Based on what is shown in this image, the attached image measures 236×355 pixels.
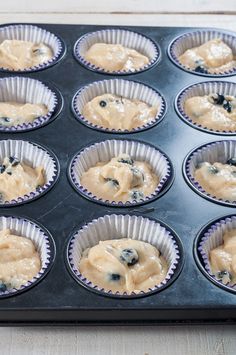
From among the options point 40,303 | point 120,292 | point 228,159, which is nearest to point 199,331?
point 120,292

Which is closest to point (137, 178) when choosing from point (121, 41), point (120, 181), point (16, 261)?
point (120, 181)

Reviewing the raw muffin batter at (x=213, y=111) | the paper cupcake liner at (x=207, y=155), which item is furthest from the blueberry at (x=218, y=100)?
the paper cupcake liner at (x=207, y=155)

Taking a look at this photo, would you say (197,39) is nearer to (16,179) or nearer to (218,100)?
(218,100)

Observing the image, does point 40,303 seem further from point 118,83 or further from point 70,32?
point 70,32

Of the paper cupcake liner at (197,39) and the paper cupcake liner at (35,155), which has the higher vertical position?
the paper cupcake liner at (197,39)

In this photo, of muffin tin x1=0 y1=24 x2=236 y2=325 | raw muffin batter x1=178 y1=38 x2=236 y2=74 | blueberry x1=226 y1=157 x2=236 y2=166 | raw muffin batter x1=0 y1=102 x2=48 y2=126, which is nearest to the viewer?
muffin tin x1=0 y1=24 x2=236 y2=325

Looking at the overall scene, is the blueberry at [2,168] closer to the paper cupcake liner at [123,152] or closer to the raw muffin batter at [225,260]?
the paper cupcake liner at [123,152]

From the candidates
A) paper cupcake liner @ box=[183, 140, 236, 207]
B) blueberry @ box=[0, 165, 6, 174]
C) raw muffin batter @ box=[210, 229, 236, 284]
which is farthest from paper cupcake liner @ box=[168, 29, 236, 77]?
raw muffin batter @ box=[210, 229, 236, 284]

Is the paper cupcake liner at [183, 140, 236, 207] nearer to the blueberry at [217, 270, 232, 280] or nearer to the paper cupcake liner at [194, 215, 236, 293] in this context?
the paper cupcake liner at [194, 215, 236, 293]
